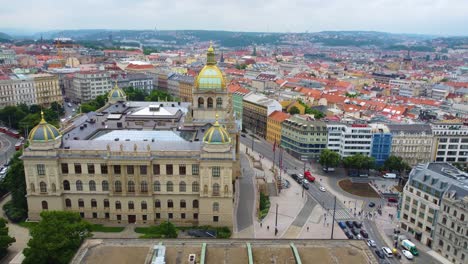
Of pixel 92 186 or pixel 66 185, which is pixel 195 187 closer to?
pixel 92 186

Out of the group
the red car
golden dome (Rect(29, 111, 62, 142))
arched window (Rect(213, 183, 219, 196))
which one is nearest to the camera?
golden dome (Rect(29, 111, 62, 142))

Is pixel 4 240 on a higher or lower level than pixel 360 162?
higher

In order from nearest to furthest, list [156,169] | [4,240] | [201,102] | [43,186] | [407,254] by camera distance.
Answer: [4,240] → [407,254] → [156,169] → [43,186] → [201,102]

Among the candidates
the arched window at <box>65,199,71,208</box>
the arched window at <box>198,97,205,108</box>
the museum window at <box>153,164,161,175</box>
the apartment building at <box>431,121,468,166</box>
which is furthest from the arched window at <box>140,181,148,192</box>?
the apartment building at <box>431,121,468,166</box>

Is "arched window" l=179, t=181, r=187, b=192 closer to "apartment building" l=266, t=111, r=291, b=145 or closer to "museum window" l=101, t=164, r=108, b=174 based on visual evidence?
"museum window" l=101, t=164, r=108, b=174

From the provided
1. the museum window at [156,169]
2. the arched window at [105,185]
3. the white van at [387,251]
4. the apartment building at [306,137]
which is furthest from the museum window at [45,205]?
the apartment building at [306,137]

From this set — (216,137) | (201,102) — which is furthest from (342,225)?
(201,102)
